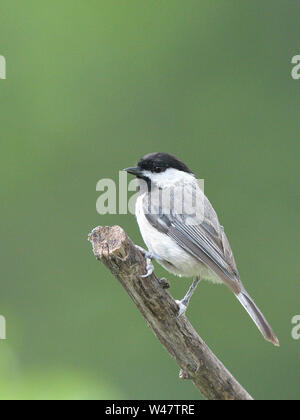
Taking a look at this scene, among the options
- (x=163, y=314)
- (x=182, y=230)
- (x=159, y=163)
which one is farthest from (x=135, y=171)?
(x=163, y=314)

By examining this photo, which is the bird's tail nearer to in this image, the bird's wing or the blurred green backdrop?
the bird's wing

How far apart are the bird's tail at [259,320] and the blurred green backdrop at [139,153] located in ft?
6.95

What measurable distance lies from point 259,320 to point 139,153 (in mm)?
3059

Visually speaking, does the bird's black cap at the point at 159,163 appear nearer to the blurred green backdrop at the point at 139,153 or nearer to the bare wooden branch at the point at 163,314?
the bare wooden branch at the point at 163,314

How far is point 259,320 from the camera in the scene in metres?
3.14

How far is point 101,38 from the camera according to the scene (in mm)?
6793

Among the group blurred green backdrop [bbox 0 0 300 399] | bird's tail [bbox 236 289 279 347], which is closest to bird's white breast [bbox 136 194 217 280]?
bird's tail [bbox 236 289 279 347]

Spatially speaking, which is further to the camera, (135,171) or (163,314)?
(135,171)

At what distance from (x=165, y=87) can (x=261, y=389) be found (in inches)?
104

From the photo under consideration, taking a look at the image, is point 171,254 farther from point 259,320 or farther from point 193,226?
point 259,320

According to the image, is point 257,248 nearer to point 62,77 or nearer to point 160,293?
point 62,77

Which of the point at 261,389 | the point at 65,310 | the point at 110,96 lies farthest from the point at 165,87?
the point at 261,389

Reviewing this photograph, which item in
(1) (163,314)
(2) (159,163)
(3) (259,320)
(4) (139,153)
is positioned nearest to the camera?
(1) (163,314)

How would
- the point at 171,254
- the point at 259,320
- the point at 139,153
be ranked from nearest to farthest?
the point at 259,320 < the point at 171,254 < the point at 139,153
